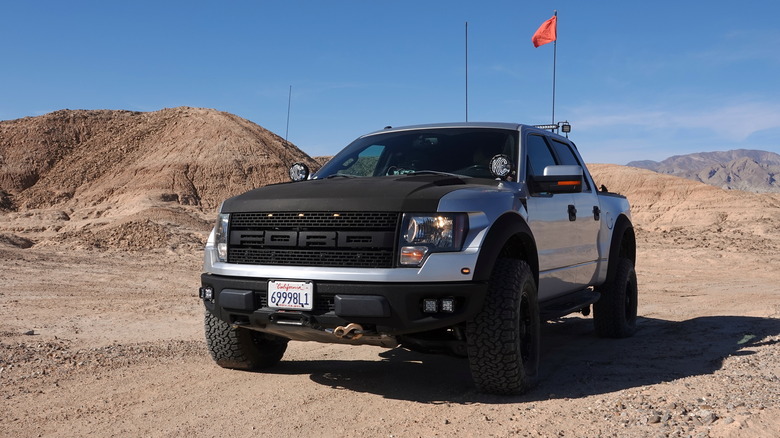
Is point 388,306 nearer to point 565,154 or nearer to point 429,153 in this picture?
point 429,153

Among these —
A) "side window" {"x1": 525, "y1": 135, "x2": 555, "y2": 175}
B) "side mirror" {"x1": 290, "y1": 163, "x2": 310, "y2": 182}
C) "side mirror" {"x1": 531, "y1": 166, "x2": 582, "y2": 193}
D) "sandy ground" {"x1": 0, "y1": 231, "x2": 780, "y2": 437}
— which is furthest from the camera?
"side mirror" {"x1": 290, "y1": 163, "x2": 310, "y2": 182}

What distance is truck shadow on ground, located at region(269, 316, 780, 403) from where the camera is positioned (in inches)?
197

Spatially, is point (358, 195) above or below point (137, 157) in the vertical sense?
below

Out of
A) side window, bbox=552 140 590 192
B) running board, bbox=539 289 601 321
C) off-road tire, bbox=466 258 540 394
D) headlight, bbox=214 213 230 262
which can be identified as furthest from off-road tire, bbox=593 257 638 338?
headlight, bbox=214 213 230 262

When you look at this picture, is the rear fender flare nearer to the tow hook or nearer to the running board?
the running board

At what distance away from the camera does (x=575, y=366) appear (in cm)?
591

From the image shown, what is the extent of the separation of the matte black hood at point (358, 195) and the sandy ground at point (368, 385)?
49.5 inches

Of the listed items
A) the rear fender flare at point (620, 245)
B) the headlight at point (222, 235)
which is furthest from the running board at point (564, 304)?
the headlight at point (222, 235)

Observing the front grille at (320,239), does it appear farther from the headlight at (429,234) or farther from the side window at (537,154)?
the side window at (537,154)

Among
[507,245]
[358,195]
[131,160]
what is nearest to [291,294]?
[358,195]

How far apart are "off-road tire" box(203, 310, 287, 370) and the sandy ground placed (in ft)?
0.37

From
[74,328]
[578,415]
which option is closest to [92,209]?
[74,328]

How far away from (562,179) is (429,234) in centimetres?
130

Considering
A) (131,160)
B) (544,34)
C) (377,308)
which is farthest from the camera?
(131,160)
